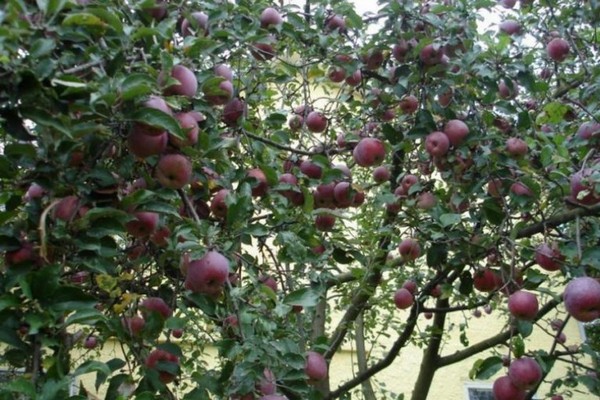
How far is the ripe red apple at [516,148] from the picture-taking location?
2.44 meters

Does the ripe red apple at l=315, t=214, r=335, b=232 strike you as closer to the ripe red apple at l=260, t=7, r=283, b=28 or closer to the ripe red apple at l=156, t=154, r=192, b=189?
the ripe red apple at l=260, t=7, r=283, b=28

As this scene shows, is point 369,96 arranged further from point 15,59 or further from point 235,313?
point 15,59

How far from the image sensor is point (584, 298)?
1991mm

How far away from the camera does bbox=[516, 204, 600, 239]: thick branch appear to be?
2247mm

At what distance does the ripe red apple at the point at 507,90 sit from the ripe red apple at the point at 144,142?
169cm

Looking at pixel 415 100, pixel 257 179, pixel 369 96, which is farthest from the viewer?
pixel 369 96

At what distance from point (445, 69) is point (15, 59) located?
181 cm

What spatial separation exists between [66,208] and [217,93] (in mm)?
569

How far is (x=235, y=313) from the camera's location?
1681 mm

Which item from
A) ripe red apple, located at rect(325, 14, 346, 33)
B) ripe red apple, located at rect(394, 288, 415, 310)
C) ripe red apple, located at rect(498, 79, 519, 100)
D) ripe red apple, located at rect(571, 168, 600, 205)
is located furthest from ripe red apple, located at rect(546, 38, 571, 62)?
ripe red apple, located at rect(394, 288, 415, 310)

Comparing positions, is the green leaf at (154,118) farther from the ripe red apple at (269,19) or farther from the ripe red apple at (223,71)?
the ripe red apple at (269,19)

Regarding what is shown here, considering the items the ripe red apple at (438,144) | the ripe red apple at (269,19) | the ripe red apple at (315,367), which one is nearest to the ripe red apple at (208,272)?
the ripe red apple at (315,367)

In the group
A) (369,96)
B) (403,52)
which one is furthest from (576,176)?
(369,96)

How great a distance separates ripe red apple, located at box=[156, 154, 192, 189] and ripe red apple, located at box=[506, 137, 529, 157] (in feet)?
4.47
